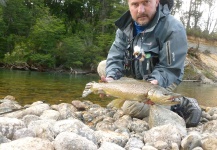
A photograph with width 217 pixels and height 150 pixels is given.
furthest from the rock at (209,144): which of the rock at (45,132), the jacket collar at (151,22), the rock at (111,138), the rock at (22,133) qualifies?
the jacket collar at (151,22)

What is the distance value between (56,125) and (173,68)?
1.74 meters

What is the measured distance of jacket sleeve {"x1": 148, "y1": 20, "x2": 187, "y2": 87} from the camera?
3545mm

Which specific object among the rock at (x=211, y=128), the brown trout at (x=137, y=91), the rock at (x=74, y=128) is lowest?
the rock at (x=211, y=128)

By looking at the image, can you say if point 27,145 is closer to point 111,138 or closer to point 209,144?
point 111,138

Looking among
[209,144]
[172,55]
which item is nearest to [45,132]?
[209,144]

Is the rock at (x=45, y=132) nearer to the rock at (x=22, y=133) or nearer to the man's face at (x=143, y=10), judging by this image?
the rock at (x=22, y=133)

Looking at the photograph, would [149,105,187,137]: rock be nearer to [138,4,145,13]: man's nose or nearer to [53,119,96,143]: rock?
[53,119,96,143]: rock

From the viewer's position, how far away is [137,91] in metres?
2.97

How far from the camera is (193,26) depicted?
31.7 meters

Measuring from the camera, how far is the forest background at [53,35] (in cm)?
2222

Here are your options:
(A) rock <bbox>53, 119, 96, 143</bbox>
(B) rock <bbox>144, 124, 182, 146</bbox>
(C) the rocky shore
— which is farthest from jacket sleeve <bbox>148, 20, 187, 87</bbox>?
(A) rock <bbox>53, 119, 96, 143</bbox>

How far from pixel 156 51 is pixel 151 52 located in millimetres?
65

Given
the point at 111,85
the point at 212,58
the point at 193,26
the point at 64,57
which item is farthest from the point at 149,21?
the point at 193,26

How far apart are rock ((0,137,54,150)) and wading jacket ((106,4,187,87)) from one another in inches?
69.3
